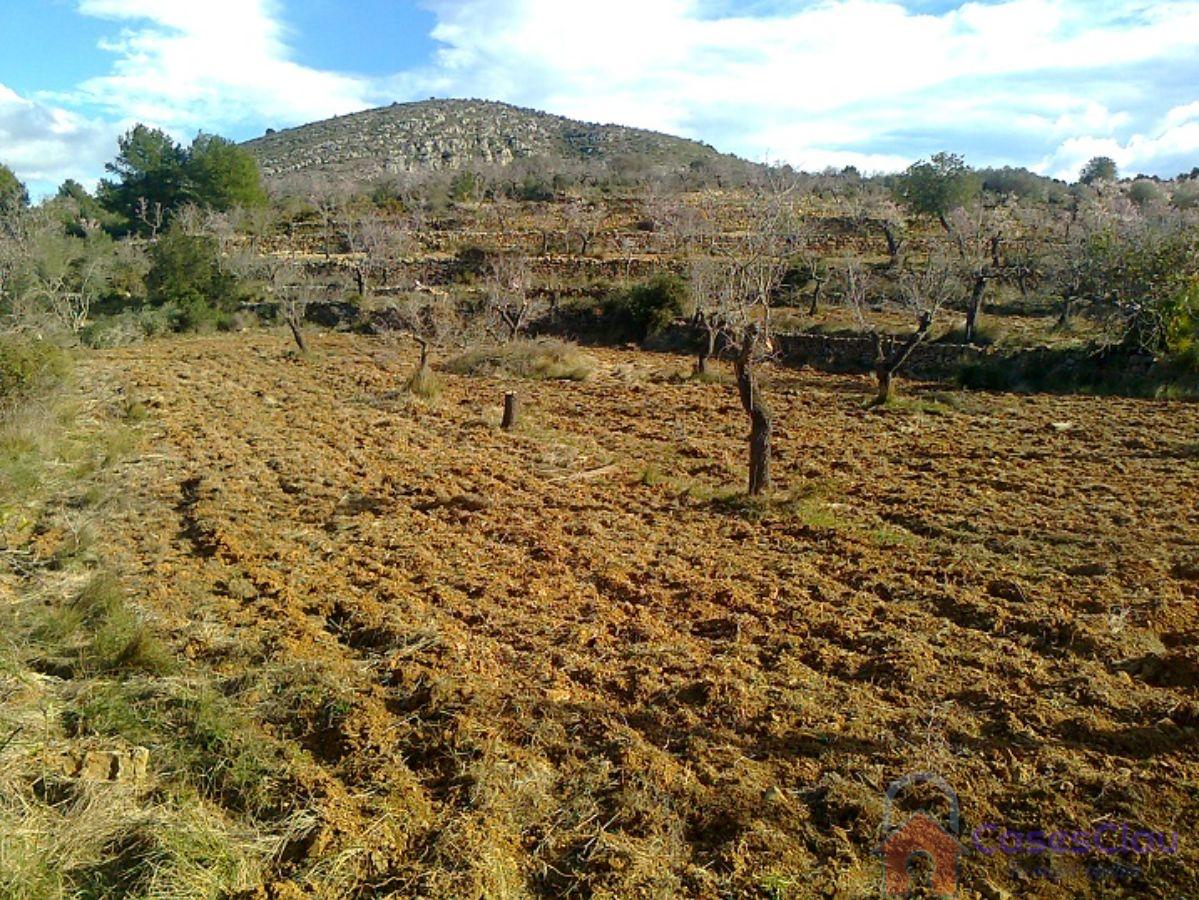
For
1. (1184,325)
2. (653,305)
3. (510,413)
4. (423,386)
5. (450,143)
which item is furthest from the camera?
(450,143)

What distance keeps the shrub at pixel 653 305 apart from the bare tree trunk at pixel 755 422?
15.6m

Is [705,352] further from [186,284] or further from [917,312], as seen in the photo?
[186,284]

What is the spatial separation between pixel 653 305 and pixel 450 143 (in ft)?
194

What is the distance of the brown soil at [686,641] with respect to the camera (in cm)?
407

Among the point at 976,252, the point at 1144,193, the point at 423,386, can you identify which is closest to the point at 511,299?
the point at 423,386

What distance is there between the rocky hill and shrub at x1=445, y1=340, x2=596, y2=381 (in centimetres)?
4433

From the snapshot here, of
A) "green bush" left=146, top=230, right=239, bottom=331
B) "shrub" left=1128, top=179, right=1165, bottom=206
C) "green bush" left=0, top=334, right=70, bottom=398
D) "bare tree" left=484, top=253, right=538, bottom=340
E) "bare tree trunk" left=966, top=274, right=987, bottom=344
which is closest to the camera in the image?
"green bush" left=0, top=334, right=70, bottom=398

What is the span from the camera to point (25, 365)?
12859mm

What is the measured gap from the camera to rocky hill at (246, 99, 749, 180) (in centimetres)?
6819

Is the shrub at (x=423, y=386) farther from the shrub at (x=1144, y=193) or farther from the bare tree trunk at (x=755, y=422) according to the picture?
the shrub at (x=1144, y=193)

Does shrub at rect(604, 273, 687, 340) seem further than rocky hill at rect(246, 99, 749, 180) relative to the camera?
No

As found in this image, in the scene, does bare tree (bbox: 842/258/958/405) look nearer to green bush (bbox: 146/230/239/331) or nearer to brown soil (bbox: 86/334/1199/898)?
brown soil (bbox: 86/334/1199/898)

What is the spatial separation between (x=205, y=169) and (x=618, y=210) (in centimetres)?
2429

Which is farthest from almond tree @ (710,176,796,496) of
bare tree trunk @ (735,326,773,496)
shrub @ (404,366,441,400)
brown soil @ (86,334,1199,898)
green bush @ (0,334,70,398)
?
green bush @ (0,334,70,398)
